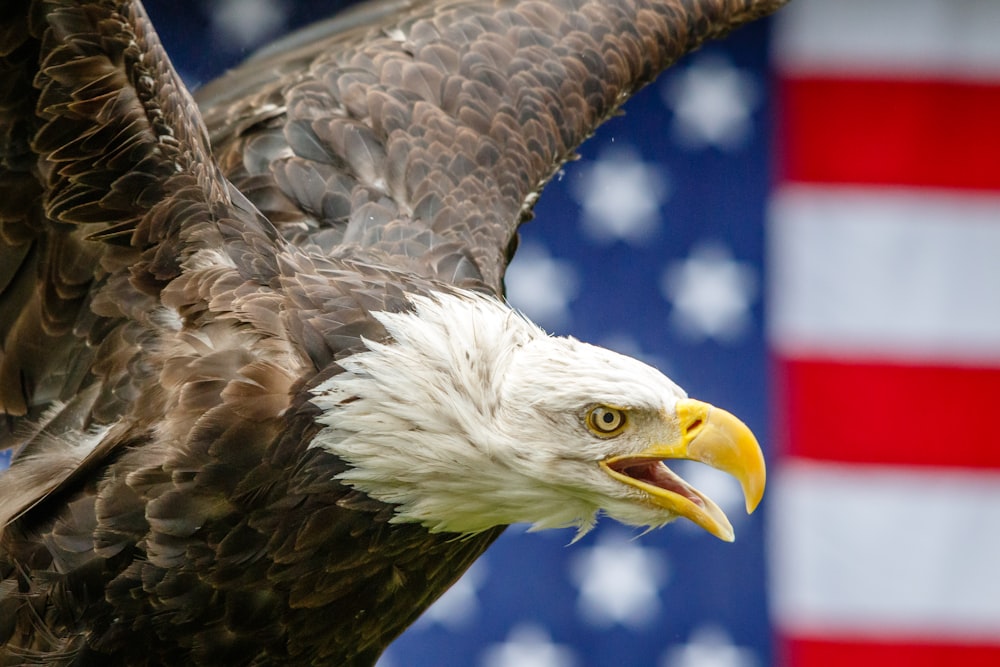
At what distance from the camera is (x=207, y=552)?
8.20ft

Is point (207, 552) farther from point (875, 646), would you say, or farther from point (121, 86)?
point (875, 646)

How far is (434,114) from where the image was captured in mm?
3521

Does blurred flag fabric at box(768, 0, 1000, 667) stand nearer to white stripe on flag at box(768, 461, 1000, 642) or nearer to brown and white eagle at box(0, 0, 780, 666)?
white stripe on flag at box(768, 461, 1000, 642)

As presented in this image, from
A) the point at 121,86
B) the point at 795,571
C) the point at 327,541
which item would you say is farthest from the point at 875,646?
the point at 121,86

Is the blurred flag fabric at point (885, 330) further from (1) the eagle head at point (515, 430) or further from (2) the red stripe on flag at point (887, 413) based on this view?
(1) the eagle head at point (515, 430)

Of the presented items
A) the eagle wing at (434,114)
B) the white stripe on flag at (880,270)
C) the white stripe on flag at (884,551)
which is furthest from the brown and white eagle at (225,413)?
the white stripe on flag at (884,551)

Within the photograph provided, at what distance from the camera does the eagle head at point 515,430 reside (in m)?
2.41

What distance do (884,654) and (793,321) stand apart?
116cm

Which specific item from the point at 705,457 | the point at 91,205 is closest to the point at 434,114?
the point at 91,205

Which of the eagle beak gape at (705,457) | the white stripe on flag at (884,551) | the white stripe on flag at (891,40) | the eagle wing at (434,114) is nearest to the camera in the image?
the eagle beak gape at (705,457)

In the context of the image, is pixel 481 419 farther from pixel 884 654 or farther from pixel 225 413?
pixel 884 654

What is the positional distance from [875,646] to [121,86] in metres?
3.68

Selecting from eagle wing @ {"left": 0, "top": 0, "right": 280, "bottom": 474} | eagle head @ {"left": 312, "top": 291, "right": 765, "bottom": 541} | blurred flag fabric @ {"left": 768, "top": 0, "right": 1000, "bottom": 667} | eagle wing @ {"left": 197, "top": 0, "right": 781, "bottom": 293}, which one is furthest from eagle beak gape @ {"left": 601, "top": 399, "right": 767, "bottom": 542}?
blurred flag fabric @ {"left": 768, "top": 0, "right": 1000, "bottom": 667}

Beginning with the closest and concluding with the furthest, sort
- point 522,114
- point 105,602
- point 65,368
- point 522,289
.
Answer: point 105,602 → point 65,368 → point 522,114 → point 522,289
